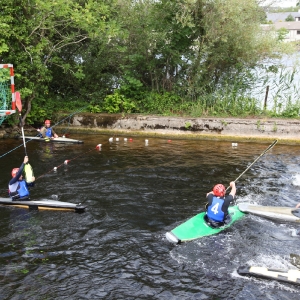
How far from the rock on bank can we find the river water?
10.6ft

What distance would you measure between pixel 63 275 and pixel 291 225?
18.0 ft

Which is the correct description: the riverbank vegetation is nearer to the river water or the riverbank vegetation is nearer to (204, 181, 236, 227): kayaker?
the river water

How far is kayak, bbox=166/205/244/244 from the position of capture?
8.02m

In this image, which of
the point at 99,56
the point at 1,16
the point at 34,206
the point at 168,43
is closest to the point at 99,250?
the point at 34,206

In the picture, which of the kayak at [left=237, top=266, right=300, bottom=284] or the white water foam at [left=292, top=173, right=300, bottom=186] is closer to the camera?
the kayak at [left=237, top=266, right=300, bottom=284]

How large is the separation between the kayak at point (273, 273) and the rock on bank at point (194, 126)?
11.7 meters

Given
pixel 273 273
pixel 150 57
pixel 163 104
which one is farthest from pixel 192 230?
pixel 150 57

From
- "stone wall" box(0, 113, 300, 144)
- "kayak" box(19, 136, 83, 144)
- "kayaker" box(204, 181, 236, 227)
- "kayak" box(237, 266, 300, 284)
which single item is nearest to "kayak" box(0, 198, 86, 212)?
"kayaker" box(204, 181, 236, 227)

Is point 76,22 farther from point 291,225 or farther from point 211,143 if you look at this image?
point 291,225

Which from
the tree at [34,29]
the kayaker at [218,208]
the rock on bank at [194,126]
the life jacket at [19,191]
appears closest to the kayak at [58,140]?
the tree at [34,29]

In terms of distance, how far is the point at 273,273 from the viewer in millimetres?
6641

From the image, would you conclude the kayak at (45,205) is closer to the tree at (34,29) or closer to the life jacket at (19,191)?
the life jacket at (19,191)

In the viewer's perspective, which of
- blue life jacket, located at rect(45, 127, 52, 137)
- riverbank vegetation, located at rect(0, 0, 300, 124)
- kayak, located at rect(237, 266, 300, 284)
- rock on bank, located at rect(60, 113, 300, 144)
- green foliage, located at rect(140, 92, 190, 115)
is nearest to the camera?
kayak, located at rect(237, 266, 300, 284)

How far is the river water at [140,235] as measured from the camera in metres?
6.55
